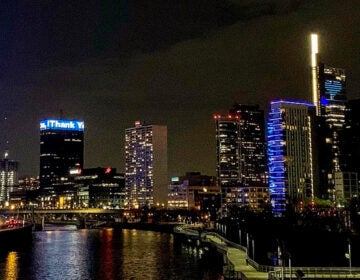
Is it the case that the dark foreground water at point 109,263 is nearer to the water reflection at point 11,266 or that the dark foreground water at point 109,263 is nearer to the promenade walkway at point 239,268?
the water reflection at point 11,266

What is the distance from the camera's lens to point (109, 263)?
321 feet

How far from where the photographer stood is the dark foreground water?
82938 millimetres

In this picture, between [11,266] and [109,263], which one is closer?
[11,266]

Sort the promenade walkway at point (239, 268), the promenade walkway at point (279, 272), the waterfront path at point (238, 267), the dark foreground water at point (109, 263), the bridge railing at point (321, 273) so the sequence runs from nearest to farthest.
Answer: the promenade walkway at point (279, 272) → the bridge railing at point (321, 273) → the promenade walkway at point (239, 268) → the waterfront path at point (238, 267) → the dark foreground water at point (109, 263)

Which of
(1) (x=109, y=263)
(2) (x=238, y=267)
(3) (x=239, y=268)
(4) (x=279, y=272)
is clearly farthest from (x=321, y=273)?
(1) (x=109, y=263)

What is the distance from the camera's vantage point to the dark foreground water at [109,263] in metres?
82.9

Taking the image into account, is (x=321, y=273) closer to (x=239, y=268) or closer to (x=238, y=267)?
(x=239, y=268)

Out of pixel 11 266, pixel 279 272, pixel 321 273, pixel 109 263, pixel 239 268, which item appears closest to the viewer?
pixel 279 272

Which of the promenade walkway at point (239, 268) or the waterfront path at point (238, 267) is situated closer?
the promenade walkway at point (239, 268)

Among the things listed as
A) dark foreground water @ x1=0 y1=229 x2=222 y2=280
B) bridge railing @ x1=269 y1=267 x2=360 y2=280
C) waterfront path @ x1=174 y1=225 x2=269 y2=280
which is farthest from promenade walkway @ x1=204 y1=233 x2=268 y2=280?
dark foreground water @ x1=0 y1=229 x2=222 y2=280

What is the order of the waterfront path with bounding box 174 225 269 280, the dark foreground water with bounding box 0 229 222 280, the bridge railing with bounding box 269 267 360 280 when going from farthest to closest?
the dark foreground water with bounding box 0 229 222 280
the waterfront path with bounding box 174 225 269 280
the bridge railing with bounding box 269 267 360 280

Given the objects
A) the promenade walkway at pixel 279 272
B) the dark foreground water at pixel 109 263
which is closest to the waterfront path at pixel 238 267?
the promenade walkway at pixel 279 272

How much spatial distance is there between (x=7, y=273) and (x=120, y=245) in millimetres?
53915

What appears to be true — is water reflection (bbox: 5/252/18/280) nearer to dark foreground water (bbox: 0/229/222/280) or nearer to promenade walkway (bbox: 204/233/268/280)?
dark foreground water (bbox: 0/229/222/280)
